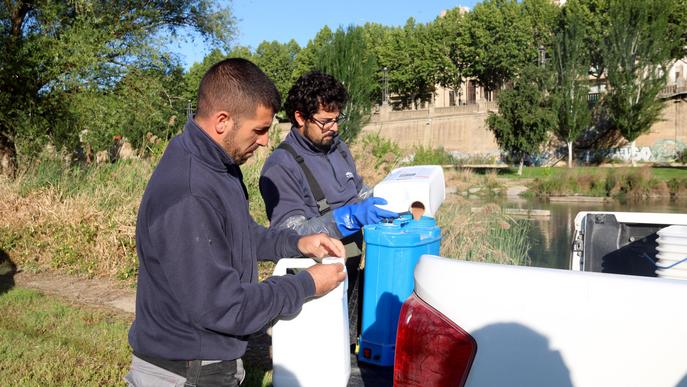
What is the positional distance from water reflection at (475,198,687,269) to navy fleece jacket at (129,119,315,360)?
2.98 meters

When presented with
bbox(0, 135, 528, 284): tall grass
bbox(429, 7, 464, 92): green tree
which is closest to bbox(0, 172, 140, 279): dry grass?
bbox(0, 135, 528, 284): tall grass

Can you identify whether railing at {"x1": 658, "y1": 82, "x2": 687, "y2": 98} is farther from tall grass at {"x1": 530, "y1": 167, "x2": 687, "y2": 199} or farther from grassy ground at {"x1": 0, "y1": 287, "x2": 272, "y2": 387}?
grassy ground at {"x1": 0, "y1": 287, "x2": 272, "y2": 387}

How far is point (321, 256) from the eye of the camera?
234cm

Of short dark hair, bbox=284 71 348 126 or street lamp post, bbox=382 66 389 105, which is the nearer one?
short dark hair, bbox=284 71 348 126

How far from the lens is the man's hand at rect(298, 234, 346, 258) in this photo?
91.7 inches

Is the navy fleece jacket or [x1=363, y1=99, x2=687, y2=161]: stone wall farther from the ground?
[x1=363, y1=99, x2=687, y2=161]: stone wall

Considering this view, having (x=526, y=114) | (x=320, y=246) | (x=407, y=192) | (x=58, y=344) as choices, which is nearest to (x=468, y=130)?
(x=526, y=114)

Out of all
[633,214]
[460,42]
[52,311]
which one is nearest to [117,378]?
[52,311]

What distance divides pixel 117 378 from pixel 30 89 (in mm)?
8914

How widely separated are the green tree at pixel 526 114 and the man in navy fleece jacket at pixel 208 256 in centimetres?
3431

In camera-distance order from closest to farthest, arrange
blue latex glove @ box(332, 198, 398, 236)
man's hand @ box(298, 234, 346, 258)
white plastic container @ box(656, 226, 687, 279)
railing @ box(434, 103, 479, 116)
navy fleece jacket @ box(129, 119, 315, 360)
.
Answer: navy fleece jacket @ box(129, 119, 315, 360)
white plastic container @ box(656, 226, 687, 279)
man's hand @ box(298, 234, 346, 258)
blue latex glove @ box(332, 198, 398, 236)
railing @ box(434, 103, 479, 116)

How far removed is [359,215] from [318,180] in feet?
1.47

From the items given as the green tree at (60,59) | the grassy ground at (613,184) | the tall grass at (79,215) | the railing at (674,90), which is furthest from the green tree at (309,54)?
the tall grass at (79,215)

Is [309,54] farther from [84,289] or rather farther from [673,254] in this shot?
[673,254]
